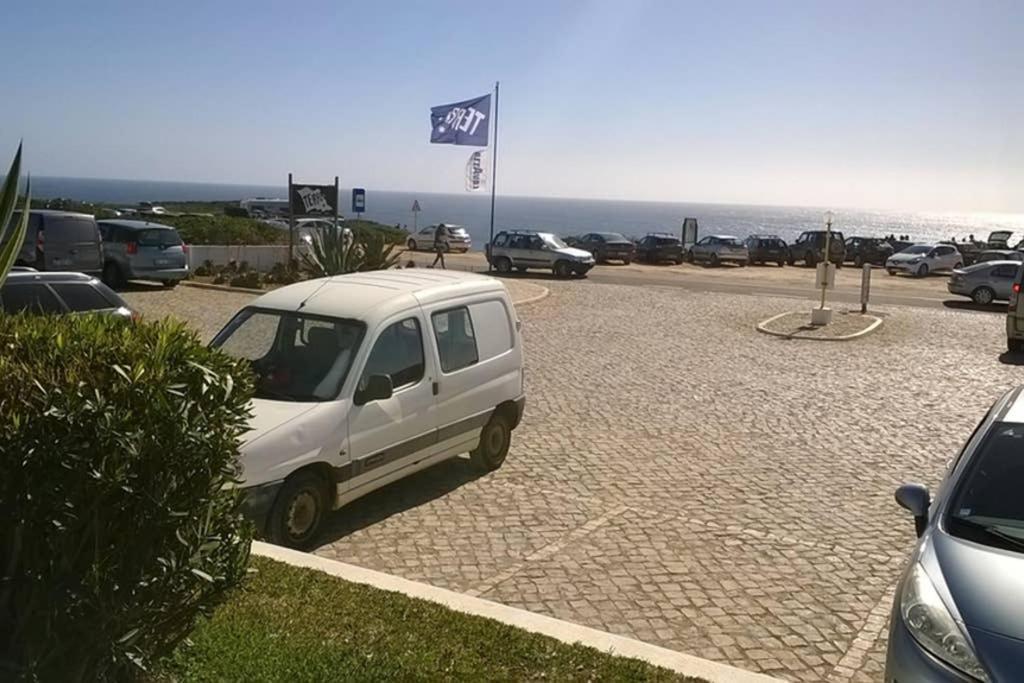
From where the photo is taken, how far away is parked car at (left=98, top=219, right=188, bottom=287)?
2280 centimetres

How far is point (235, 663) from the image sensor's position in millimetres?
4141

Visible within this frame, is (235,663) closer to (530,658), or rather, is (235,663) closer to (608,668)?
(530,658)

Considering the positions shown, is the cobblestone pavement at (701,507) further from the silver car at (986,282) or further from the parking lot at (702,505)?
the silver car at (986,282)

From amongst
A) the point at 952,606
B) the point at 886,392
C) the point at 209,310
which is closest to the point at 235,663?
the point at 952,606

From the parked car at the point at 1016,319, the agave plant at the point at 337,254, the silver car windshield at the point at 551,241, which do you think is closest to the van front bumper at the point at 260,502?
the agave plant at the point at 337,254

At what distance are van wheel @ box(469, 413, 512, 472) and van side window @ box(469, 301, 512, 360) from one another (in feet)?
2.04

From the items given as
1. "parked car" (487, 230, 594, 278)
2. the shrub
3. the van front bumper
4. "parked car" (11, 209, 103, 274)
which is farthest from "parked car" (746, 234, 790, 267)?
the van front bumper

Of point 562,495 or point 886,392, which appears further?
point 886,392

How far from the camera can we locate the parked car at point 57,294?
10.6 m

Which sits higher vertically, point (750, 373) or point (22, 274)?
point (22, 274)

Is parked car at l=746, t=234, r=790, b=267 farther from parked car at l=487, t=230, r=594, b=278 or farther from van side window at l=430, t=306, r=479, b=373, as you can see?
van side window at l=430, t=306, r=479, b=373

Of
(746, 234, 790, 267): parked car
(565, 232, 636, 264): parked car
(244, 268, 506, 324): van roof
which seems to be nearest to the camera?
(244, 268, 506, 324): van roof

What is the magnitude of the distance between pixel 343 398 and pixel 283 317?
1.15m

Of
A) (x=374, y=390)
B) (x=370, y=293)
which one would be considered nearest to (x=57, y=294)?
(x=370, y=293)
